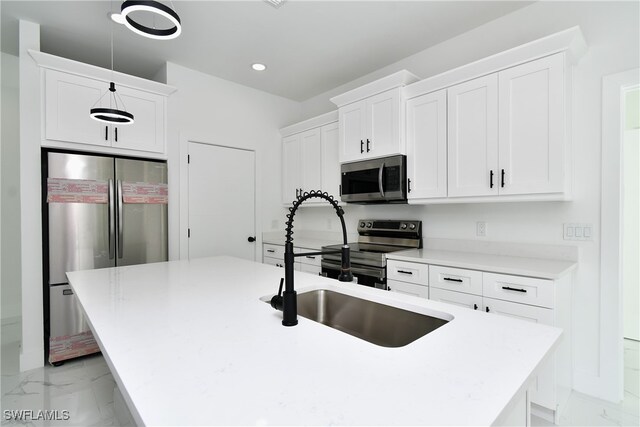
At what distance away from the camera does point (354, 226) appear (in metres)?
3.68

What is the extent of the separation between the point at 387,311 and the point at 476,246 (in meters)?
1.71

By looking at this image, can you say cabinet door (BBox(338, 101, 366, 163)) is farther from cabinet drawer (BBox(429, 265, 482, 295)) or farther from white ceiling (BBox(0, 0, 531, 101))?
cabinet drawer (BBox(429, 265, 482, 295))

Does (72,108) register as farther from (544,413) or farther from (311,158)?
(544,413)

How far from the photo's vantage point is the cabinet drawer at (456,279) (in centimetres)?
208

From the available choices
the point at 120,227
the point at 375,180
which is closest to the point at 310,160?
the point at 375,180

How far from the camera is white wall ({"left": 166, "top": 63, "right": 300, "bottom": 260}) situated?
10.9 ft

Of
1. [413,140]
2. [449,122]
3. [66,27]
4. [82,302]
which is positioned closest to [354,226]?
[413,140]

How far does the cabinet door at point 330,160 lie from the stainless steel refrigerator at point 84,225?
181 centimetres

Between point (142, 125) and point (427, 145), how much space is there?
8.72ft

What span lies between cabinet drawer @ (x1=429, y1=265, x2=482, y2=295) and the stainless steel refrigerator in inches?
101

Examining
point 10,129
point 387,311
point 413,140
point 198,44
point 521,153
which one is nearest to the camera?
point 387,311

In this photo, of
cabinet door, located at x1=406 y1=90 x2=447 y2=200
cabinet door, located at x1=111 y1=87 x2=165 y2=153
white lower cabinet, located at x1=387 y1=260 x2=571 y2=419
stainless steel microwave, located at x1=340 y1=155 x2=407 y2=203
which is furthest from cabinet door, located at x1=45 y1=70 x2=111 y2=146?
white lower cabinet, located at x1=387 y1=260 x2=571 y2=419

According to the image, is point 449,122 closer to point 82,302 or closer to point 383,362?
point 383,362

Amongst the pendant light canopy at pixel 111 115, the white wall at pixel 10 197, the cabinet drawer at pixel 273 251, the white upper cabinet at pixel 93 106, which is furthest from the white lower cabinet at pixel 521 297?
the white wall at pixel 10 197
